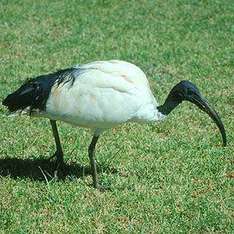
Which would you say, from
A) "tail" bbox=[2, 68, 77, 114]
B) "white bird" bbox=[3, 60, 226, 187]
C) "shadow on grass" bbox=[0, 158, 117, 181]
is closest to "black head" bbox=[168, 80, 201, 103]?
"white bird" bbox=[3, 60, 226, 187]

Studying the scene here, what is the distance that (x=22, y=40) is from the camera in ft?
40.9

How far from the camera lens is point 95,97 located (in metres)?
5.72

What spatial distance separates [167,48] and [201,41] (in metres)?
1.04

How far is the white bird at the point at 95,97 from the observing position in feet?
18.8

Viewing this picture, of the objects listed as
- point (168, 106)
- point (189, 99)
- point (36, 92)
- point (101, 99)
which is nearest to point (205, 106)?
point (189, 99)

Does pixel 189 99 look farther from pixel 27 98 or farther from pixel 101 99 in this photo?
pixel 27 98

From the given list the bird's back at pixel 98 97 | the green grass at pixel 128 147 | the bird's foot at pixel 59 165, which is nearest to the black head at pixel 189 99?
the bird's back at pixel 98 97

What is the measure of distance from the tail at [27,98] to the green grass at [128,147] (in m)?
0.75

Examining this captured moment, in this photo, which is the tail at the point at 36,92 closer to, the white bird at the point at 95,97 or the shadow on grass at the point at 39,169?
the white bird at the point at 95,97

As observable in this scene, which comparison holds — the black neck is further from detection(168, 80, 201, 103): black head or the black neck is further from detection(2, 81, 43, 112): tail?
detection(2, 81, 43, 112): tail

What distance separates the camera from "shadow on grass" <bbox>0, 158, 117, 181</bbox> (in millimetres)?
6414

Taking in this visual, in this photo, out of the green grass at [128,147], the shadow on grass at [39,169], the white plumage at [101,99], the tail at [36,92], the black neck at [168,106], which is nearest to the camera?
the green grass at [128,147]

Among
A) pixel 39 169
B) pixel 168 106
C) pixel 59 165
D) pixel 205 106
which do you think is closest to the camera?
pixel 205 106

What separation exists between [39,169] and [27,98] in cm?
94
